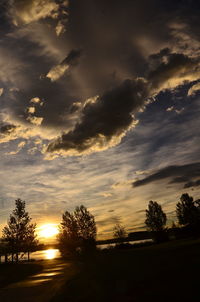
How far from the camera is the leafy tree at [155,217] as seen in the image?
81250 millimetres

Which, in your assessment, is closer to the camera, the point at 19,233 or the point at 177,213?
the point at 19,233

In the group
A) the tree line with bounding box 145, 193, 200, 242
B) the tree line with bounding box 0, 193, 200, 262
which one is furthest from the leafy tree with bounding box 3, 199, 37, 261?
the tree line with bounding box 145, 193, 200, 242

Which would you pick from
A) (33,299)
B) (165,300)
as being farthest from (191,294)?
(33,299)

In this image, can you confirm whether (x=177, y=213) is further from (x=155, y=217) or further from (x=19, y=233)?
(x=19, y=233)

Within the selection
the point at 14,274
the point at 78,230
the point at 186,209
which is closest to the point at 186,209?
A: the point at 186,209

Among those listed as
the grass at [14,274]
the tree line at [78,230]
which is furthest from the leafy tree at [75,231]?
the grass at [14,274]

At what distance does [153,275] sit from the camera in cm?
1369

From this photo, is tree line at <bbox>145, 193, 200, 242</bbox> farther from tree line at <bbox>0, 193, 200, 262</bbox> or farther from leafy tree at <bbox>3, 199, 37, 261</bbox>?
leafy tree at <bbox>3, 199, 37, 261</bbox>

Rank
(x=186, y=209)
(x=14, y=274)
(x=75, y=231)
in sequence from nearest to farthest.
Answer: (x=14, y=274), (x=75, y=231), (x=186, y=209)

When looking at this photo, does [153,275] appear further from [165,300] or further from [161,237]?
[161,237]

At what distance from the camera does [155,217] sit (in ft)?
269

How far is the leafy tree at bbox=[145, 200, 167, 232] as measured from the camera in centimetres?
8125

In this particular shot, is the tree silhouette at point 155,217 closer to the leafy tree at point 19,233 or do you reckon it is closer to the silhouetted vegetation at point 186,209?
the silhouetted vegetation at point 186,209

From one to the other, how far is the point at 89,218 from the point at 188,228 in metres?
24.3
